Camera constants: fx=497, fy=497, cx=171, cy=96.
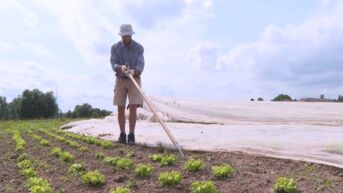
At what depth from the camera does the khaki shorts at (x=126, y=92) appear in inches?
351

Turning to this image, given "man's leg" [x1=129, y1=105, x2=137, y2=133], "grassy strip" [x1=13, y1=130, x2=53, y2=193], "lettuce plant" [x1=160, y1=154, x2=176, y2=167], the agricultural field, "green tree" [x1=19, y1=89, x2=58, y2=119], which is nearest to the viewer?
the agricultural field

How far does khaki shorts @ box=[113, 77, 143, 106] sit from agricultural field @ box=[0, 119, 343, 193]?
101cm

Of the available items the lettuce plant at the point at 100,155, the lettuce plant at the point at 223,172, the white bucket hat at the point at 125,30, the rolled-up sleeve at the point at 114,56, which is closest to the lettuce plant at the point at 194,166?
the lettuce plant at the point at 223,172

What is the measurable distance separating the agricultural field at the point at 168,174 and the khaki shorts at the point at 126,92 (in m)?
1.01

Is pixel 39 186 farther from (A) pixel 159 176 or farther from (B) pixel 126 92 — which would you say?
(B) pixel 126 92

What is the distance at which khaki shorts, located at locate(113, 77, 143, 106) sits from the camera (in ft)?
29.2

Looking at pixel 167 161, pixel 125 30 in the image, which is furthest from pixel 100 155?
pixel 125 30

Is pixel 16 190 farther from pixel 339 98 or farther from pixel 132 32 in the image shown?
pixel 339 98

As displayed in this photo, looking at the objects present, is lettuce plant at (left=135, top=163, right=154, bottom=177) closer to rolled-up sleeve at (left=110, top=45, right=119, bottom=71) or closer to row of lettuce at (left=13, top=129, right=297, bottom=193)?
row of lettuce at (left=13, top=129, right=297, bottom=193)

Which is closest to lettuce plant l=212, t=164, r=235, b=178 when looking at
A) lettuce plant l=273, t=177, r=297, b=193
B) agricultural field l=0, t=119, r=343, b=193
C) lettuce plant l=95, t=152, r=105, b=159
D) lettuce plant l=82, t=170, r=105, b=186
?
agricultural field l=0, t=119, r=343, b=193

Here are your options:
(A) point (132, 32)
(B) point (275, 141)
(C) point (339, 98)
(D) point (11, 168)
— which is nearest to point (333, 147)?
(B) point (275, 141)

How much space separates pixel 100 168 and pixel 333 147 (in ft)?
10.1

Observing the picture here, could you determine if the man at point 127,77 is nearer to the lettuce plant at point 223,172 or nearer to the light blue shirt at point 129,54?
the light blue shirt at point 129,54

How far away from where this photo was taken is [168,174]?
540 centimetres
